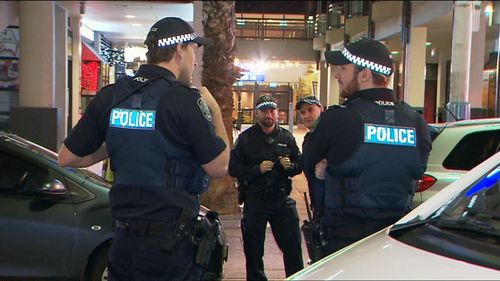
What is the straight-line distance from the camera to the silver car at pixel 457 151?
5328 millimetres

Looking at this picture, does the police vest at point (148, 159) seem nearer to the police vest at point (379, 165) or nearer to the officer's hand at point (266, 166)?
the police vest at point (379, 165)

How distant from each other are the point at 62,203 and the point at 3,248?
587mm

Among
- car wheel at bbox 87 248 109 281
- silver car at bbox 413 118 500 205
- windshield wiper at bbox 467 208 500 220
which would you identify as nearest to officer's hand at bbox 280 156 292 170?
silver car at bbox 413 118 500 205

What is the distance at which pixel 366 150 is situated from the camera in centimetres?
316

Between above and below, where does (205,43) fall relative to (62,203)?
above

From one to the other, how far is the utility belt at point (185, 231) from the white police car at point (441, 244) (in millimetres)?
641

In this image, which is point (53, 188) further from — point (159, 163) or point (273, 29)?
point (273, 29)

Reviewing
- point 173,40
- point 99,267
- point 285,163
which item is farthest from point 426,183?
point 173,40

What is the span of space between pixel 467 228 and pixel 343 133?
3.17 feet

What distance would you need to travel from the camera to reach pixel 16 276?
4.87 m

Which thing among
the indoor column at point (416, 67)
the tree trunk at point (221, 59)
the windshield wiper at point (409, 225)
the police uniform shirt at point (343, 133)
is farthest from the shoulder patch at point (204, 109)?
the indoor column at point (416, 67)

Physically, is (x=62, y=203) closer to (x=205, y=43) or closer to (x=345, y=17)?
(x=205, y=43)

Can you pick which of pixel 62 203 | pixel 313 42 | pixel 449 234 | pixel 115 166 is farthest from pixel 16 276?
pixel 313 42

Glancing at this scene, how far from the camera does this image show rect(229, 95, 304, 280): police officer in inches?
196
